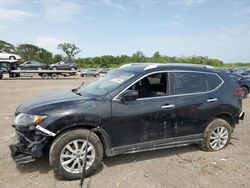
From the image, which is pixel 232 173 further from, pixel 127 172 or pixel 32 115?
pixel 32 115

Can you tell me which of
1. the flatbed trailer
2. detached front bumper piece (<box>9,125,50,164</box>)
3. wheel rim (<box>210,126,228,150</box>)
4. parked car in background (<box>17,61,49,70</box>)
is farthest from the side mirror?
parked car in background (<box>17,61,49,70</box>)

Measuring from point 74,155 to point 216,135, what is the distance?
288cm

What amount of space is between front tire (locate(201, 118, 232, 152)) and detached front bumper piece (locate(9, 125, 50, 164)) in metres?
3.04

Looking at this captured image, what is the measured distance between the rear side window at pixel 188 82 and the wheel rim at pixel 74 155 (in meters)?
1.93

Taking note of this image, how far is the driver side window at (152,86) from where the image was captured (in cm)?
399

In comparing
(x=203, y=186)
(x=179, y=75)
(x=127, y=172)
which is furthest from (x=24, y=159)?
(x=179, y=75)

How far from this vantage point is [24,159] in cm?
328

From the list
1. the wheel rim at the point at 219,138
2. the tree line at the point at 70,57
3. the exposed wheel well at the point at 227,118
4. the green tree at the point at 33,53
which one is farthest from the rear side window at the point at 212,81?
the green tree at the point at 33,53

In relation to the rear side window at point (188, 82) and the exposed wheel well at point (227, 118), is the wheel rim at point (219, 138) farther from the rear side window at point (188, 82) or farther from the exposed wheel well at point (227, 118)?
the rear side window at point (188, 82)

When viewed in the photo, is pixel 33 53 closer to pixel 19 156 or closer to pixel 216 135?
pixel 19 156

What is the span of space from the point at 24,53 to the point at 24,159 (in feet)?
252

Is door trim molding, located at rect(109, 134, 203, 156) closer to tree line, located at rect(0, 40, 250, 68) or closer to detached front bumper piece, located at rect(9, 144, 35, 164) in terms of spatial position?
detached front bumper piece, located at rect(9, 144, 35, 164)

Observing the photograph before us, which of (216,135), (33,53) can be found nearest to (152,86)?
(216,135)

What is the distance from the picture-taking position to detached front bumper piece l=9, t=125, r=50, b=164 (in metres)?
3.27
